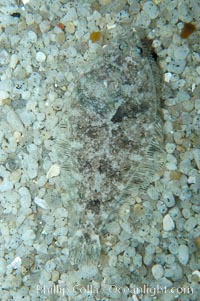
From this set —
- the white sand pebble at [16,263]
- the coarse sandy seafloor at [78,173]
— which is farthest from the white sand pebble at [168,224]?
the white sand pebble at [16,263]

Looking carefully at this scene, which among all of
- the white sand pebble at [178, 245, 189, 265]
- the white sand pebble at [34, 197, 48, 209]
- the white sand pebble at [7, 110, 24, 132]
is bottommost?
the white sand pebble at [34, 197, 48, 209]

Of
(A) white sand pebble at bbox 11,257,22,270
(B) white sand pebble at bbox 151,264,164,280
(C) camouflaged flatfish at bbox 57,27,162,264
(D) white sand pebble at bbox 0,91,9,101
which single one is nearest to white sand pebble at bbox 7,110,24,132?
(D) white sand pebble at bbox 0,91,9,101

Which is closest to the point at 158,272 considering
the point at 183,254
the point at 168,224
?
the point at 183,254

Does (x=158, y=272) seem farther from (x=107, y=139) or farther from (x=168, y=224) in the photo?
(x=107, y=139)

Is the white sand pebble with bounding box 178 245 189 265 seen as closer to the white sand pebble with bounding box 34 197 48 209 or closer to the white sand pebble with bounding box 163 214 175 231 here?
the white sand pebble with bounding box 163 214 175 231

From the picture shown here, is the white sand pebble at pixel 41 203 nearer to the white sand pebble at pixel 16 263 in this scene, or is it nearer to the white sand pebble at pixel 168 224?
the white sand pebble at pixel 16 263

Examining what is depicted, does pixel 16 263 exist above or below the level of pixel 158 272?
below

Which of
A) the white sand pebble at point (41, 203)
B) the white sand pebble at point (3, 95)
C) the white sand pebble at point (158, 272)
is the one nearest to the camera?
the white sand pebble at point (158, 272)
